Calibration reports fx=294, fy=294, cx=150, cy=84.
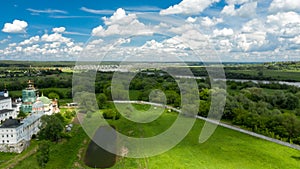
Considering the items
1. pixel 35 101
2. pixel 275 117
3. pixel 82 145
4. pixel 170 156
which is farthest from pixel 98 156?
pixel 275 117

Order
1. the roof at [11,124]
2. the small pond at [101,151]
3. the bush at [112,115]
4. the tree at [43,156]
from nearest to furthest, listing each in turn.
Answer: the tree at [43,156]
the small pond at [101,151]
the roof at [11,124]
the bush at [112,115]

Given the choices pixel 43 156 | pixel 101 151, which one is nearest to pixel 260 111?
pixel 101 151

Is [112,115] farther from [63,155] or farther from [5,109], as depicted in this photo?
[63,155]

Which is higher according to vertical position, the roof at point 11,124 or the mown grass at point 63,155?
the roof at point 11,124

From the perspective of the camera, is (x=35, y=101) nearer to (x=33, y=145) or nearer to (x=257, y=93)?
(x=33, y=145)

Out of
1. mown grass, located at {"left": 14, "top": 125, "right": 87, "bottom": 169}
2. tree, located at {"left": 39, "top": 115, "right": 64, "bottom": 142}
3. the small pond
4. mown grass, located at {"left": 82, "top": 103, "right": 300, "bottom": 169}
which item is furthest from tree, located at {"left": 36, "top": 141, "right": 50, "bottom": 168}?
mown grass, located at {"left": 82, "top": 103, "right": 300, "bottom": 169}

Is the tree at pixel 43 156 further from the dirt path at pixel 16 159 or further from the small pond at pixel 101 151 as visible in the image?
the small pond at pixel 101 151

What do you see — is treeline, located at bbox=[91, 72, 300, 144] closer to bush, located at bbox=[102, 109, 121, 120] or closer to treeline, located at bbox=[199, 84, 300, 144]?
treeline, located at bbox=[199, 84, 300, 144]

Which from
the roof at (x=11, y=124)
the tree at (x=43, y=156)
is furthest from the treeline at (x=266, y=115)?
the roof at (x=11, y=124)
